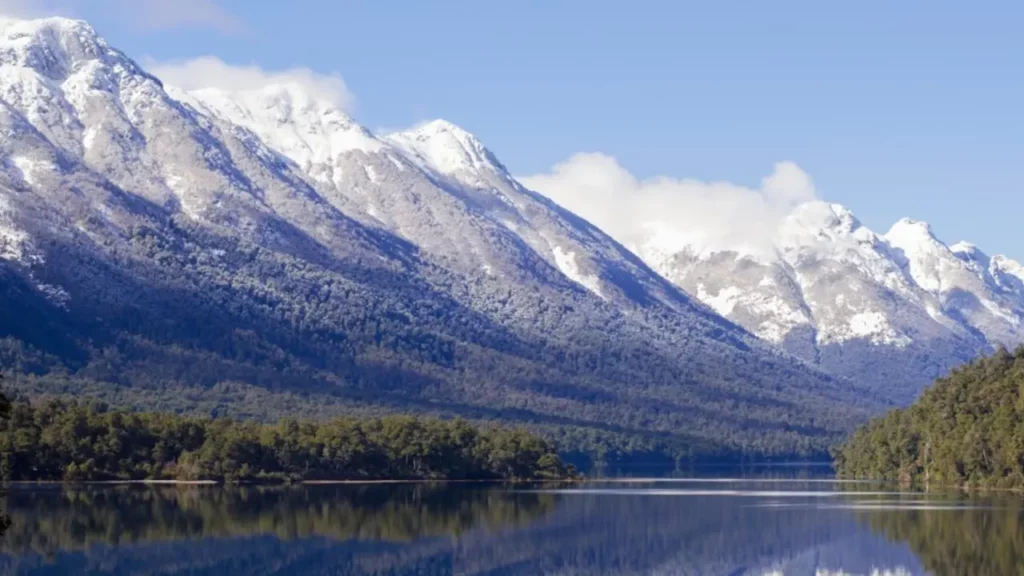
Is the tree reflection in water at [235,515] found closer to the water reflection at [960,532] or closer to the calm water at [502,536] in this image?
the calm water at [502,536]

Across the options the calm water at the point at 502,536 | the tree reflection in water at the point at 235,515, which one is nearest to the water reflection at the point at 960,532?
the calm water at the point at 502,536

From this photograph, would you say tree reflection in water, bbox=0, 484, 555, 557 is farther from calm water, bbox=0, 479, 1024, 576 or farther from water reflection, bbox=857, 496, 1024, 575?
water reflection, bbox=857, 496, 1024, 575

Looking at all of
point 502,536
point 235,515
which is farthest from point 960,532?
point 235,515

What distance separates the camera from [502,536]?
13762cm

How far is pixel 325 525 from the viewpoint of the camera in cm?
14650

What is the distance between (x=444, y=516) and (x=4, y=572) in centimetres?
5801

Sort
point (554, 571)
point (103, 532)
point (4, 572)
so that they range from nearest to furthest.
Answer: point (4, 572), point (554, 571), point (103, 532)

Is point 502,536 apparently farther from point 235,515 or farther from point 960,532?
point 960,532

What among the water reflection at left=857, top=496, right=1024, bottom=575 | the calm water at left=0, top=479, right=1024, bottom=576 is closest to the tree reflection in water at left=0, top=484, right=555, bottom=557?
the calm water at left=0, top=479, right=1024, bottom=576

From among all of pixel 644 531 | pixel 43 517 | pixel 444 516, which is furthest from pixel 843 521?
pixel 43 517

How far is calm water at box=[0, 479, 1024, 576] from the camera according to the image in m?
116

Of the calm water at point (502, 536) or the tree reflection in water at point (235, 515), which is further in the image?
the tree reflection in water at point (235, 515)

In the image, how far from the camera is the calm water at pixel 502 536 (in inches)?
4560

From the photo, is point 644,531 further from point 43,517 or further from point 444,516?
point 43,517
